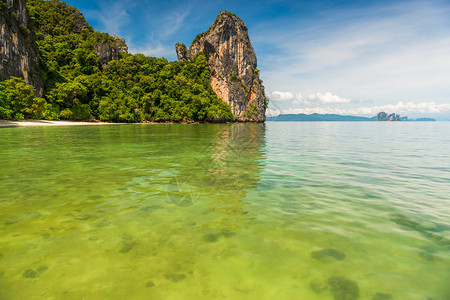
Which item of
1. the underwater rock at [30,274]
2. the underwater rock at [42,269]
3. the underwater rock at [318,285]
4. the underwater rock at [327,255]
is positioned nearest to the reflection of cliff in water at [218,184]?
the underwater rock at [327,255]

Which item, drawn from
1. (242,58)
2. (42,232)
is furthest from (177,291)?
(242,58)

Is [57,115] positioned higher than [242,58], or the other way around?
[242,58]

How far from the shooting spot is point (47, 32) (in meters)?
103

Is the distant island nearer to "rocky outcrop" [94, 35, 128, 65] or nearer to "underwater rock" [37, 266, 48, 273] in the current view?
"rocky outcrop" [94, 35, 128, 65]

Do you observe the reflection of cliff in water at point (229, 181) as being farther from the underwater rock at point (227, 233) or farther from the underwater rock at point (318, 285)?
the underwater rock at point (318, 285)

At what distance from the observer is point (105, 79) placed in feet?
312

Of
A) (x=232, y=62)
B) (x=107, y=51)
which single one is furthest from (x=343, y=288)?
(x=232, y=62)

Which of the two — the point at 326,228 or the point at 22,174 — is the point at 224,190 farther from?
the point at 22,174

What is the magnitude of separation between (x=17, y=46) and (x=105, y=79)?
122ft

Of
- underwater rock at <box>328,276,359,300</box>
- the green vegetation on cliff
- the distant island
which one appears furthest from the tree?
underwater rock at <box>328,276,359,300</box>

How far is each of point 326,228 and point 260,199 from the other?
2207mm

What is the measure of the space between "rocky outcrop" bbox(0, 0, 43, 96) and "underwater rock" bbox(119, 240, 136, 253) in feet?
228

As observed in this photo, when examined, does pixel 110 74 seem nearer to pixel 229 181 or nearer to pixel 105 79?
pixel 105 79

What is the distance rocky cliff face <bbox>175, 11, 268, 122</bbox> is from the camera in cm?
12344
